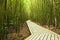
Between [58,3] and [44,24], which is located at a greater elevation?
[58,3]

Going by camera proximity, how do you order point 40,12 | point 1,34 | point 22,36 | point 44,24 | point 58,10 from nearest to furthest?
point 1,34 → point 22,36 → point 58,10 → point 44,24 → point 40,12

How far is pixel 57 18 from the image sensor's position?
5371mm

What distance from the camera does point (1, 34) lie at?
3.37m

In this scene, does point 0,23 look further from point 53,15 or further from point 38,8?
point 38,8

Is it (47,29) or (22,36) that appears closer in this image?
(22,36)

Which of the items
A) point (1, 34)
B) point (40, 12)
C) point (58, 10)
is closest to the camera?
point (1, 34)

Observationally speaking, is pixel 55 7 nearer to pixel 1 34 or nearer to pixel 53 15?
pixel 53 15

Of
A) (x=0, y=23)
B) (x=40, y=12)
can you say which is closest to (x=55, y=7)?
(x=40, y=12)

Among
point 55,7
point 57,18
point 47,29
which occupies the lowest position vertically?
point 47,29

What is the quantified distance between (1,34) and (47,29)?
2.35 meters

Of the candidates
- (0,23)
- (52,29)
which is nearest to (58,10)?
(52,29)

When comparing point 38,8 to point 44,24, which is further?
point 38,8

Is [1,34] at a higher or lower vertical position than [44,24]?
higher

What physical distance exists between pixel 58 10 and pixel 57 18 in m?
0.32
